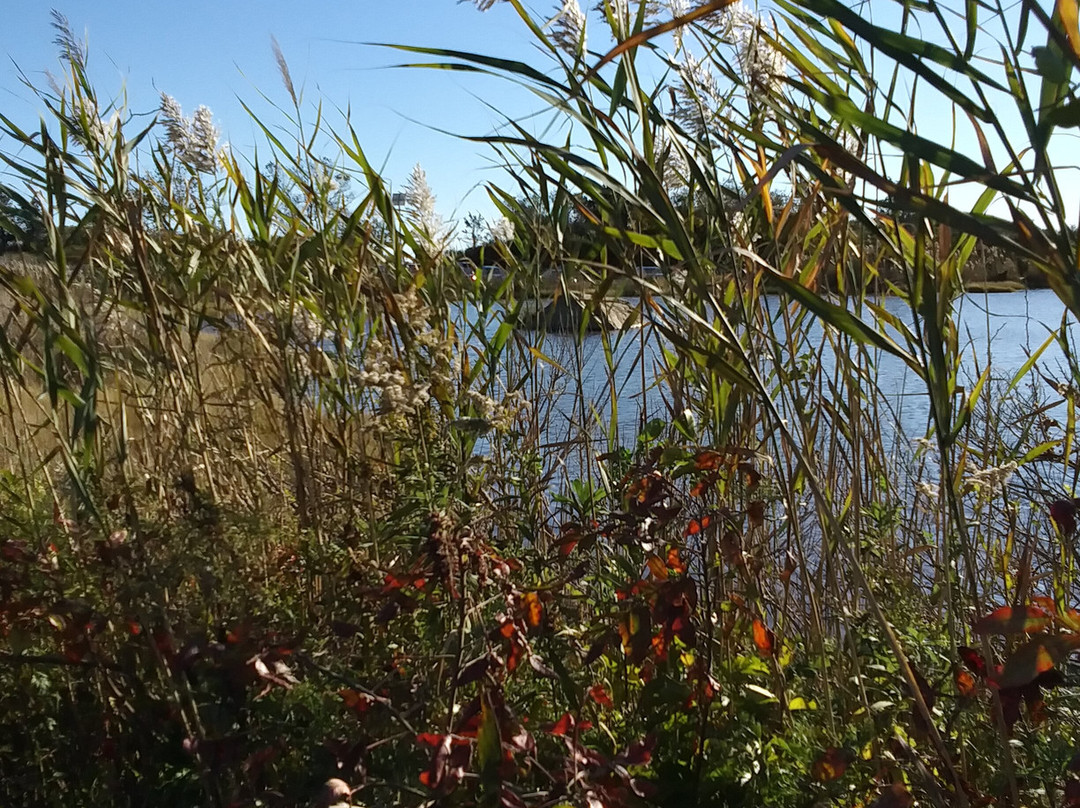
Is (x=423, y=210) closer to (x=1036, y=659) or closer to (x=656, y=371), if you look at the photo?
(x=656, y=371)

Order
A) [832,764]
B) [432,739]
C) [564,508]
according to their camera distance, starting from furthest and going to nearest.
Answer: [564,508]
[832,764]
[432,739]

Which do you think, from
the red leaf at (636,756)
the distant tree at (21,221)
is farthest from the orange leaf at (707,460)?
the distant tree at (21,221)

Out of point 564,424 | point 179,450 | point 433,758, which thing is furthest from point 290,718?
point 564,424

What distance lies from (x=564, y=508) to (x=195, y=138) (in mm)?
1085

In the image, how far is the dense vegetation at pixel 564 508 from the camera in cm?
98

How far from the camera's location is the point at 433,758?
0.96 meters

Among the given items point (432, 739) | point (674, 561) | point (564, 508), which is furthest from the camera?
point (564, 508)

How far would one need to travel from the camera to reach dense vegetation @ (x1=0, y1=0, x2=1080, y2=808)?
3.21 feet

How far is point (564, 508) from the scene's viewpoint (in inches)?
75.1

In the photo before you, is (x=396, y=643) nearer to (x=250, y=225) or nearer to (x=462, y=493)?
(x=462, y=493)

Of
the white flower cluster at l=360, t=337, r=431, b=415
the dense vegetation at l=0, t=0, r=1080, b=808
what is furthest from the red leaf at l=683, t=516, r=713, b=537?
the white flower cluster at l=360, t=337, r=431, b=415

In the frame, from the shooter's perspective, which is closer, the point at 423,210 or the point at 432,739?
the point at 432,739

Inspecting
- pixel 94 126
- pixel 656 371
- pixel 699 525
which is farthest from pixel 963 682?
pixel 94 126

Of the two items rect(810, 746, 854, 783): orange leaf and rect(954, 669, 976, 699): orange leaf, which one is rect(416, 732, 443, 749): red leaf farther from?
rect(954, 669, 976, 699): orange leaf
